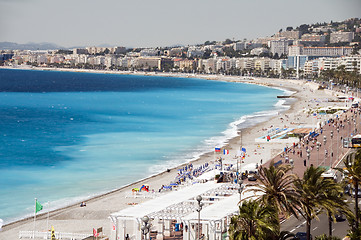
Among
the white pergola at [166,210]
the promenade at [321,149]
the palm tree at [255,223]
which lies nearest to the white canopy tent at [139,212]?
the white pergola at [166,210]

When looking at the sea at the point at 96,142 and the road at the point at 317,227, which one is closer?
the road at the point at 317,227

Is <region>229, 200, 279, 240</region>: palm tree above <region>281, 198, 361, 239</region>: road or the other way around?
above

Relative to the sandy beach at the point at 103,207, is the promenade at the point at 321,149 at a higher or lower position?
higher

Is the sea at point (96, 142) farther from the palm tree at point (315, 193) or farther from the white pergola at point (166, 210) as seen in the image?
the palm tree at point (315, 193)

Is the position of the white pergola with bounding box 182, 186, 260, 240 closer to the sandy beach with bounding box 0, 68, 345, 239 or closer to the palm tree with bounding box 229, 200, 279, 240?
the palm tree with bounding box 229, 200, 279, 240

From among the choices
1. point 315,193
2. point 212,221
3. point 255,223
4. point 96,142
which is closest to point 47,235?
point 212,221

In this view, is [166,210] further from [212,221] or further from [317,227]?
[317,227]

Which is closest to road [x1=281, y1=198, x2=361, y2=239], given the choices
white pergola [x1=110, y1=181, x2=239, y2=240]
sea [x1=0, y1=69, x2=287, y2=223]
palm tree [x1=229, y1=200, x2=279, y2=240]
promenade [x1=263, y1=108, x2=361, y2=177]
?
white pergola [x1=110, y1=181, x2=239, y2=240]
